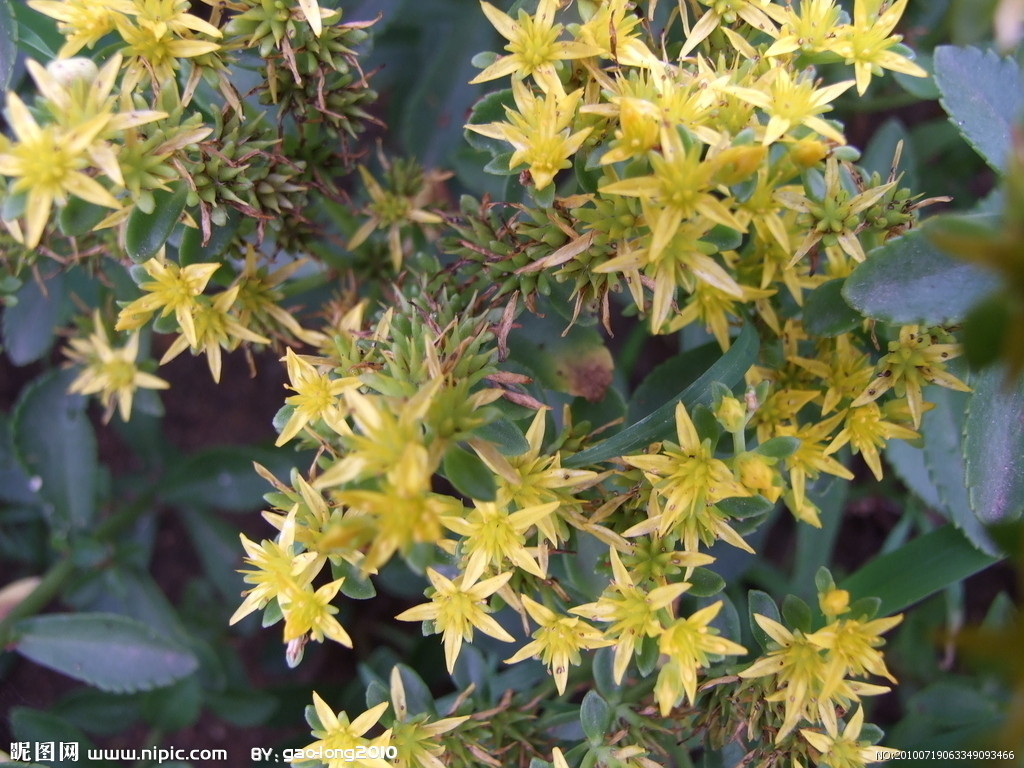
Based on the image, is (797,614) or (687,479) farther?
(797,614)

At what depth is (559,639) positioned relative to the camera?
52.6 inches

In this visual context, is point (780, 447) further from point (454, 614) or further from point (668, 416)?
point (454, 614)

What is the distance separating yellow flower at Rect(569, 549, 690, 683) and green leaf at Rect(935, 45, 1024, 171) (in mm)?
883

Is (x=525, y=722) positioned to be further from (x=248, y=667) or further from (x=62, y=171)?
(x=248, y=667)

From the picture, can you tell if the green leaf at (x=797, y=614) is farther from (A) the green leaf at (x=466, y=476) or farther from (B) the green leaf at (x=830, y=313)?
(A) the green leaf at (x=466, y=476)

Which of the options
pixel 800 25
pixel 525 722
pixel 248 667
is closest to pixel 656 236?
pixel 800 25

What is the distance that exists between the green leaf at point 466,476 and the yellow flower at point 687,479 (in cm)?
25

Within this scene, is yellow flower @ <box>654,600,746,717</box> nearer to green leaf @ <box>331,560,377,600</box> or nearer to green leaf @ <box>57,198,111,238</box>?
green leaf @ <box>331,560,377,600</box>

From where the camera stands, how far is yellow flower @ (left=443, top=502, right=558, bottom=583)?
1184 mm

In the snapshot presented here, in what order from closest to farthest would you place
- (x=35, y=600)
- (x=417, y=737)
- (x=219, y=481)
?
(x=417, y=737) → (x=35, y=600) → (x=219, y=481)

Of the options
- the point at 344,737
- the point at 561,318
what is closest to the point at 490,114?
the point at 561,318

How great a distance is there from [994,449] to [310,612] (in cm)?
113

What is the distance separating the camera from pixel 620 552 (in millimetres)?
1346

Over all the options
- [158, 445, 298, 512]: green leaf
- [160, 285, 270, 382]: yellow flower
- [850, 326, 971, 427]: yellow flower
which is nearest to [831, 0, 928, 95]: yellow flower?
[850, 326, 971, 427]: yellow flower
